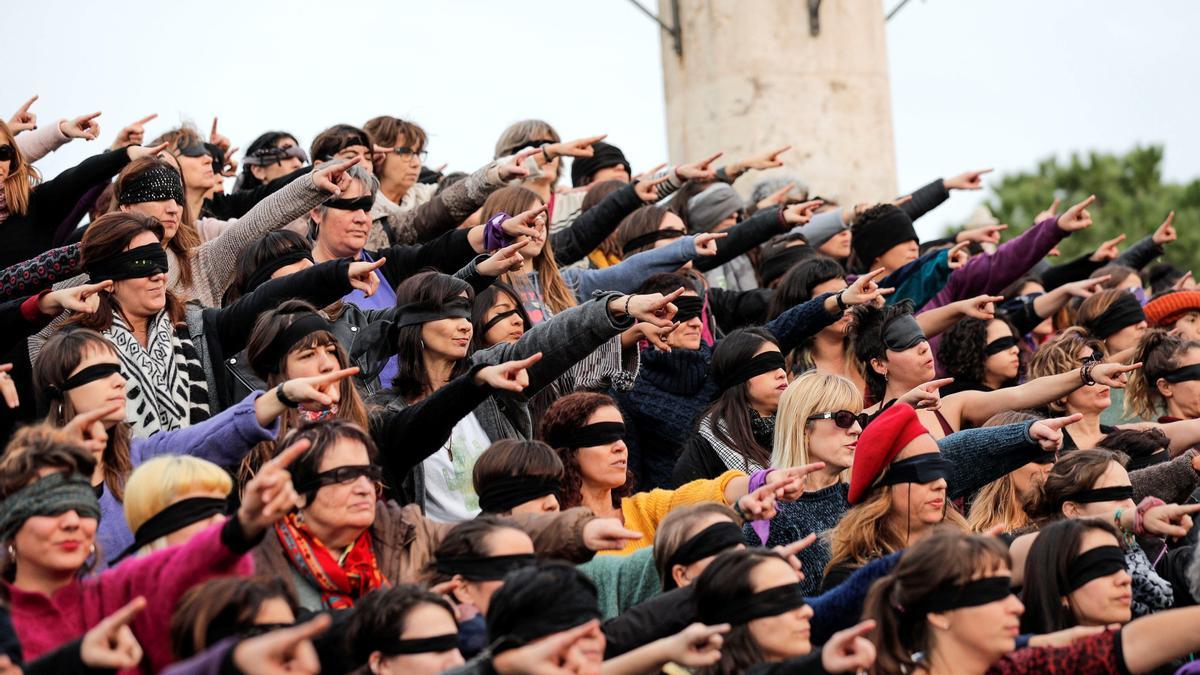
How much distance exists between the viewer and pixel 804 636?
5.62 metres

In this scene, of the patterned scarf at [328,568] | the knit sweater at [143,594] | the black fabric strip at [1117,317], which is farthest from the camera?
the black fabric strip at [1117,317]

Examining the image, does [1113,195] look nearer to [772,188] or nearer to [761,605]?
[772,188]

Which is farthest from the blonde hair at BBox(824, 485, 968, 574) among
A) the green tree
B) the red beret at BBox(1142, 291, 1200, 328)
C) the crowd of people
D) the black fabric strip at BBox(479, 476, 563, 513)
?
the green tree

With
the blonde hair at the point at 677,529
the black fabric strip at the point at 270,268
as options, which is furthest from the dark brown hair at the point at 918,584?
the black fabric strip at the point at 270,268

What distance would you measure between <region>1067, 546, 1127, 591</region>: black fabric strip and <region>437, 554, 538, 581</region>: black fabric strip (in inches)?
71.2

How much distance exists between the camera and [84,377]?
640 centimetres

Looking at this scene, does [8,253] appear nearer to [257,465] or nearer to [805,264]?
[257,465]

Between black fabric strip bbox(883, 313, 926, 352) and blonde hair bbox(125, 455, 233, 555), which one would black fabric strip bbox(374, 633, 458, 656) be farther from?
black fabric strip bbox(883, 313, 926, 352)

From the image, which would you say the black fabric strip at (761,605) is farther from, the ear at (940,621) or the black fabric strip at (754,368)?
the black fabric strip at (754,368)

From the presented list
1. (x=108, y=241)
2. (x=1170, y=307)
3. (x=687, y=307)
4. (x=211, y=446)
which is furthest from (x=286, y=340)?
(x=1170, y=307)

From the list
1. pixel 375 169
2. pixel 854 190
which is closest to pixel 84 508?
pixel 375 169

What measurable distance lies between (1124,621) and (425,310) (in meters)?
2.96

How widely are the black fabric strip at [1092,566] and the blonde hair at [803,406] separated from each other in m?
1.53

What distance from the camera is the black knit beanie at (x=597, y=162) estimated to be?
1162cm
